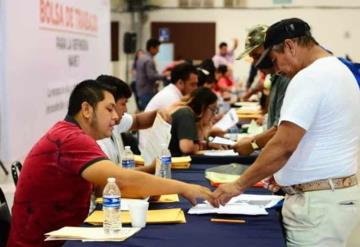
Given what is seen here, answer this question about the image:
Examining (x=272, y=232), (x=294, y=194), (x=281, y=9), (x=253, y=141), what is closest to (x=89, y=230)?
(x=272, y=232)

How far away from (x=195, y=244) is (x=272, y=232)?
0.32 m

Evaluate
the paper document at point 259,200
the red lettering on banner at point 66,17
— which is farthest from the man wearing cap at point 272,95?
the red lettering on banner at point 66,17

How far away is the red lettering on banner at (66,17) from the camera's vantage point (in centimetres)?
434

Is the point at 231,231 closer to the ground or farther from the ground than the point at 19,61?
closer to the ground

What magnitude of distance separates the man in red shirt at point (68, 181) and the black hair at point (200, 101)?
1.73m

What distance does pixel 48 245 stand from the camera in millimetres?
2287

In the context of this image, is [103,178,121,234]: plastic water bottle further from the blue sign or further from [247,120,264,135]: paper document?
the blue sign

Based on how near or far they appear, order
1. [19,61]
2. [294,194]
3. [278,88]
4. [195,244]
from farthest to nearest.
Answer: [19,61]
[278,88]
[294,194]
[195,244]

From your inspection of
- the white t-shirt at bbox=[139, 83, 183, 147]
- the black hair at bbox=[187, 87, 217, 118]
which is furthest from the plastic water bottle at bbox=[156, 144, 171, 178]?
the white t-shirt at bbox=[139, 83, 183, 147]

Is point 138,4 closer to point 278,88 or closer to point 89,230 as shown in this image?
point 278,88

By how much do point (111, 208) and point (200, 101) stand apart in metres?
2.18

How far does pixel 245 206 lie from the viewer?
2533 millimetres

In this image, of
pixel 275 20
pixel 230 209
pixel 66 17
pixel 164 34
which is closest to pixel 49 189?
pixel 230 209

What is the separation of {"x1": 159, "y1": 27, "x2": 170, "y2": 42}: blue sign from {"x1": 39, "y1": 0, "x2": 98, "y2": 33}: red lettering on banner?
707 cm
